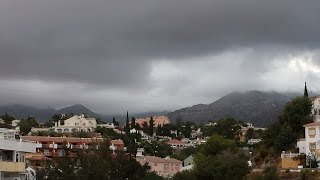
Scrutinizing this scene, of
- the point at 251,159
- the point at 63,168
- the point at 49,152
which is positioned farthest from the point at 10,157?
the point at 49,152

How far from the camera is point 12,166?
45938 mm

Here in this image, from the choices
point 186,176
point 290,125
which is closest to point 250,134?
point 290,125

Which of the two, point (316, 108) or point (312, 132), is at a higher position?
point (316, 108)

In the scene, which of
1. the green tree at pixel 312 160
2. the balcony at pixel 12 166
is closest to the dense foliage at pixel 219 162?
the green tree at pixel 312 160

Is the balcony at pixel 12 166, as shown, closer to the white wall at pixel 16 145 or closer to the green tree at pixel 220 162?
the white wall at pixel 16 145

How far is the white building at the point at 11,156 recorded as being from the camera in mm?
44875

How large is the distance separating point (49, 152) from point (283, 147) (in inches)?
1943

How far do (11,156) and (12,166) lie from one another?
95 cm

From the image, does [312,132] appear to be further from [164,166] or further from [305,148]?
[164,166]

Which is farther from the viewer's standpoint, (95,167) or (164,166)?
(164,166)

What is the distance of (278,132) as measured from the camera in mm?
87062

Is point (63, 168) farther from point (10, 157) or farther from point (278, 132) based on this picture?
point (278, 132)

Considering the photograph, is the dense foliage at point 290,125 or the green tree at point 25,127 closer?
the dense foliage at point 290,125

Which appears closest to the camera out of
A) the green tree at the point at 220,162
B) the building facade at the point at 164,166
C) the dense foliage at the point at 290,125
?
the green tree at the point at 220,162
